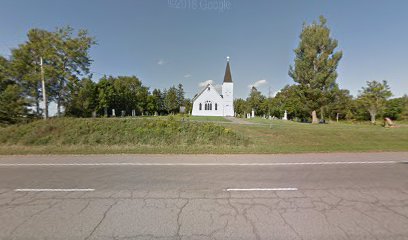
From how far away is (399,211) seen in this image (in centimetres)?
427

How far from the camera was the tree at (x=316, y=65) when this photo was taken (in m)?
34.6

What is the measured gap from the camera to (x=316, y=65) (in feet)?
115

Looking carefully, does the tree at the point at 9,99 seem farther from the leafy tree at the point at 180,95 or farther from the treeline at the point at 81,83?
the leafy tree at the point at 180,95

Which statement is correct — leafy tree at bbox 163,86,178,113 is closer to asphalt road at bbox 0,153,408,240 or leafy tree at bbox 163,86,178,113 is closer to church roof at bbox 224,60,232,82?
church roof at bbox 224,60,232,82

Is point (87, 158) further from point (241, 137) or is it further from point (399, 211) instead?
point (399, 211)

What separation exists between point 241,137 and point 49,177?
482 inches

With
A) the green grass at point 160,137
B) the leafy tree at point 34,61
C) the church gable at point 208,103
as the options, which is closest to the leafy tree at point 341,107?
the church gable at point 208,103

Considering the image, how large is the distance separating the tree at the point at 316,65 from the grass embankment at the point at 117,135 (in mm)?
25612

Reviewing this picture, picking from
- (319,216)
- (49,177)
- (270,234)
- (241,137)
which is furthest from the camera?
(241,137)

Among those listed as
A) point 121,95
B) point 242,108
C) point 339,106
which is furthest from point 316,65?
point 242,108

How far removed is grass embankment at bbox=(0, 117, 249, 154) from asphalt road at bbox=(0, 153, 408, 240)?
6344 mm

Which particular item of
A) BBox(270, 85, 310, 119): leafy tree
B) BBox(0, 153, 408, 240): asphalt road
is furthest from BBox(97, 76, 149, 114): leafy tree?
BBox(0, 153, 408, 240): asphalt road

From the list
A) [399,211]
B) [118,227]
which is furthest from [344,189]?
[118,227]

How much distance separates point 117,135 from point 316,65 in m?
34.0
